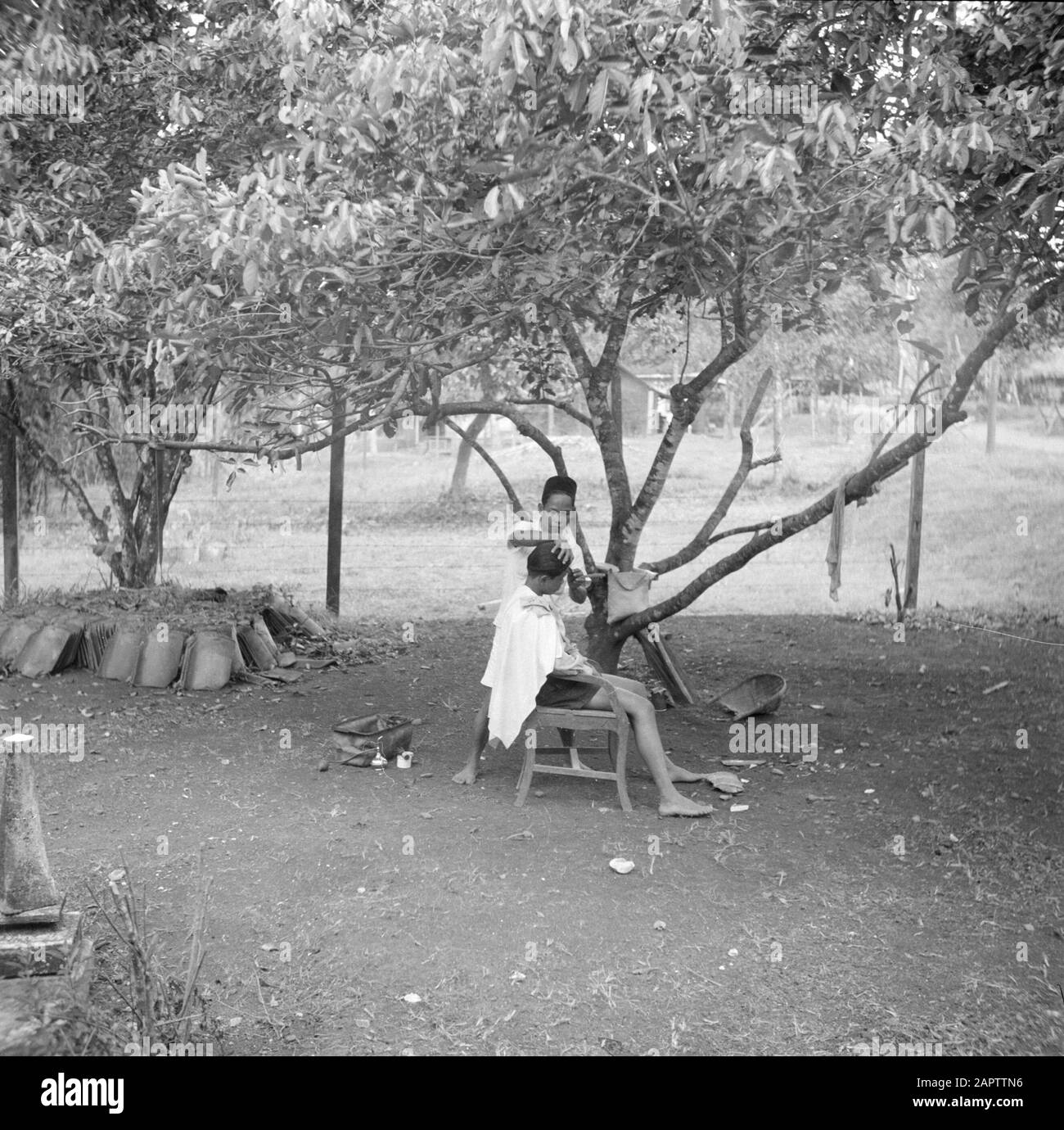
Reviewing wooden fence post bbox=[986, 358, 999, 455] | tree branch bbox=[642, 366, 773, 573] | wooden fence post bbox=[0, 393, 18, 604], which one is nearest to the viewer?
tree branch bbox=[642, 366, 773, 573]

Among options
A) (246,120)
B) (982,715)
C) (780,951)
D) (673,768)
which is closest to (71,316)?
(246,120)

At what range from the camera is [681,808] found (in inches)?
221

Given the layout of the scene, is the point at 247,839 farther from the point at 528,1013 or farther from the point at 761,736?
the point at 761,736

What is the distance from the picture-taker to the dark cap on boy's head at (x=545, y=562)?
19.3ft

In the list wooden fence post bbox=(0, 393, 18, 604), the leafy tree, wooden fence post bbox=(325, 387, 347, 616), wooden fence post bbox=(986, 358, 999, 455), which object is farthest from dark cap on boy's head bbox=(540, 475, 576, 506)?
wooden fence post bbox=(986, 358, 999, 455)

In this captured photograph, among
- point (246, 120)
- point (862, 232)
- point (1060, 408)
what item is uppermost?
point (246, 120)

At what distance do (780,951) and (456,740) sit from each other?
319cm

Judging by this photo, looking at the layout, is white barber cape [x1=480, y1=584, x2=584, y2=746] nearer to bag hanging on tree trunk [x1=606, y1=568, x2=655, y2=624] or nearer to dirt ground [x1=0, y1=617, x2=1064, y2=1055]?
dirt ground [x1=0, y1=617, x2=1064, y2=1055]

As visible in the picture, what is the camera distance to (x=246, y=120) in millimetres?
7129

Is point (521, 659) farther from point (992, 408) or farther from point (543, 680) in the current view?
point (992, 408)

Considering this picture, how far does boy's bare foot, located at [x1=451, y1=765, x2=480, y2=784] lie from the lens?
6141 millimetres

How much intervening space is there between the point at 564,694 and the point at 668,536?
8307 millimetres

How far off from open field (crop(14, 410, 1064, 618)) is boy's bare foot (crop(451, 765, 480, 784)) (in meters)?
5.06

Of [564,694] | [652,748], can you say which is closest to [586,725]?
[564,694]
